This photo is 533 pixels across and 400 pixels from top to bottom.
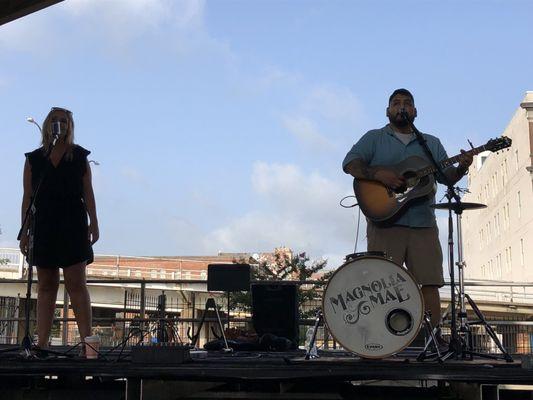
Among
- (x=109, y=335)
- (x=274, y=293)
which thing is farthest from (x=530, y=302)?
(x=274, y=293)

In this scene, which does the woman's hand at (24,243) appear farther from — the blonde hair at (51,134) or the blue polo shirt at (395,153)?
the blue polo shirt at (395,153)

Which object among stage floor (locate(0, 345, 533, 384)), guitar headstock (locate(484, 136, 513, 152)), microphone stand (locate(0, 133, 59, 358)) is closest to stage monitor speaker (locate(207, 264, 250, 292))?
microphone stand (locate(0, 133, 59, 358))

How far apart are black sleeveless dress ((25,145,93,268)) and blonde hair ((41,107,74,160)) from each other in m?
0.04

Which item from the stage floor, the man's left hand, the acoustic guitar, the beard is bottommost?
the stage floor

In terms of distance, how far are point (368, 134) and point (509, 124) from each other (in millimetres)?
51857

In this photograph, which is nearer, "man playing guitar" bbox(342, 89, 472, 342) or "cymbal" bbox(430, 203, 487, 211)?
"cymbal" bbox(430, 203, 487, 211)

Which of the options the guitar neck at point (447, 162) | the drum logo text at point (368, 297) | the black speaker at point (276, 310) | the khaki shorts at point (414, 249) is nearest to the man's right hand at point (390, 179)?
the guitar neck at point (447, 162)

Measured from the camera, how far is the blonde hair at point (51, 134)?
4.97 metres

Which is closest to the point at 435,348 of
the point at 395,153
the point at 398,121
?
the point at 395,153

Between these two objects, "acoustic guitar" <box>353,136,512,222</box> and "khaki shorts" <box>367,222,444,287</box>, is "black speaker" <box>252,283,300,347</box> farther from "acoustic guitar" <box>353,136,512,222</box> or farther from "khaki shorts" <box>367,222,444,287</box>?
"acoustic guitar" <box>353,136,512,222</box>

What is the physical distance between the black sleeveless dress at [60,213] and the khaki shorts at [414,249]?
215 centimetres

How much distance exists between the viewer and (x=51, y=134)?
492 centimetres

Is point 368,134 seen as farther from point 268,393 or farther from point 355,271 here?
point 268,393

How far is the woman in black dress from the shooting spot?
4910 millimetres
